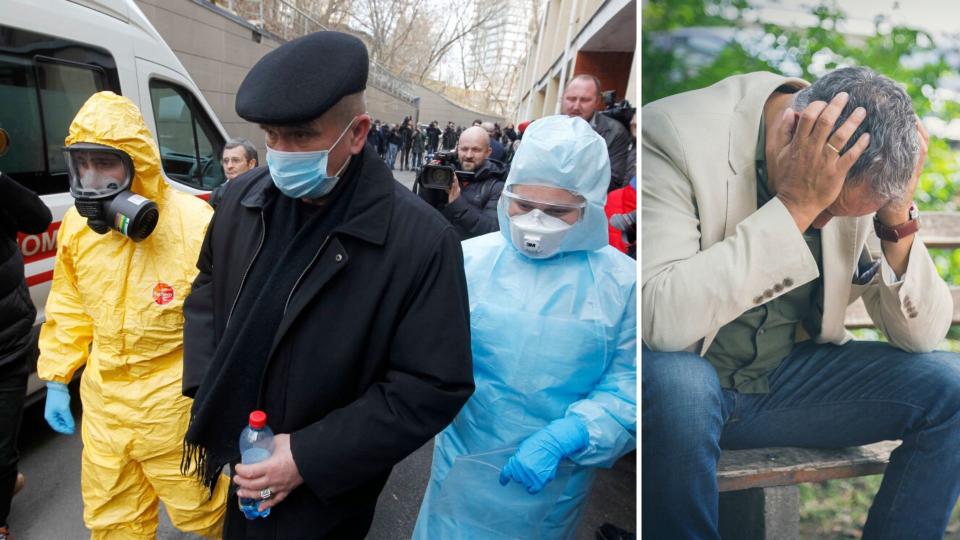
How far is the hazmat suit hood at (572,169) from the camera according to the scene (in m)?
1.62

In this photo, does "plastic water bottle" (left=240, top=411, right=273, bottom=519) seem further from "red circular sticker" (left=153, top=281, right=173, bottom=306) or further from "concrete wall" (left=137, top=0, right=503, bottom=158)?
"concrete wall" (left=137, top=0, right=503, bottom=158)

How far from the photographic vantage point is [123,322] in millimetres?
1890

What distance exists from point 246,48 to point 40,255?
11041 mm

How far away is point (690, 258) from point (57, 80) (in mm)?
3420

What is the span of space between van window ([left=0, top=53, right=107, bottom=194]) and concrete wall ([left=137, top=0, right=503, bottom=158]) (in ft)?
20.4

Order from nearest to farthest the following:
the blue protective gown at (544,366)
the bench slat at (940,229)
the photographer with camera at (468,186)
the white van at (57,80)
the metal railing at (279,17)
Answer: the bench slat at (940,229)
the blue protective gown at (544,366)
the white van at (57,80)
the photographer with camera at (468,186)
the metal railing at (279,17)

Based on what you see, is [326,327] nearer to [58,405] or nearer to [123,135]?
[123,135]

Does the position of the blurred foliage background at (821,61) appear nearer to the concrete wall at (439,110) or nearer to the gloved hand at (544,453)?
the gloved hand at (544,453)

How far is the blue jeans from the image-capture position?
0.88 m

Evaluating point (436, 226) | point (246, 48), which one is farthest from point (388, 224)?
point (246, 48)

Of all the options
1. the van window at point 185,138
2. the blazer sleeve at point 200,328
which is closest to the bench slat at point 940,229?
the blazer sleeve at point 200,328

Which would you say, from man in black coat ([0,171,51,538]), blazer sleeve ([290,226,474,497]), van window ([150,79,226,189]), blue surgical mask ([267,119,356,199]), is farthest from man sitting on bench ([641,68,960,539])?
van window ([150,79,226,189])

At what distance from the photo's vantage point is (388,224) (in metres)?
1.30

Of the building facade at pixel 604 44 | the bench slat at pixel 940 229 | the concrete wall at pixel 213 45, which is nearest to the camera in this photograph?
the bench slat at pixel 940 229
